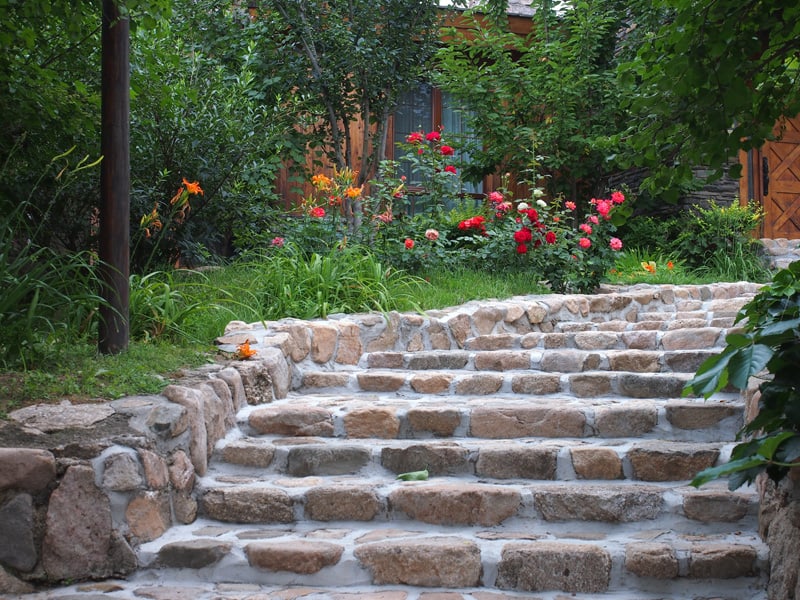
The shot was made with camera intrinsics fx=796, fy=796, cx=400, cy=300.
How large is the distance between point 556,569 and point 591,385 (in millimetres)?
1495

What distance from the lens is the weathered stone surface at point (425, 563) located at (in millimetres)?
2635

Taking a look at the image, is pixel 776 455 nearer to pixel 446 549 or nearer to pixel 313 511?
pixel 446 549

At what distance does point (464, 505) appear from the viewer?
2.94 metres

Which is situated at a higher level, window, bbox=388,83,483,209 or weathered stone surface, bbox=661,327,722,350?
window, bbox=388,83,483,209

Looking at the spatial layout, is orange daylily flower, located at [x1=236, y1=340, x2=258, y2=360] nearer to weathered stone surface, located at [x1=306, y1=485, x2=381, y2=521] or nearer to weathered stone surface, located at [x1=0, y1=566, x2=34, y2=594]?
weathered stone surface, located at [x1=306, y1=485, x2=381, y2=521]

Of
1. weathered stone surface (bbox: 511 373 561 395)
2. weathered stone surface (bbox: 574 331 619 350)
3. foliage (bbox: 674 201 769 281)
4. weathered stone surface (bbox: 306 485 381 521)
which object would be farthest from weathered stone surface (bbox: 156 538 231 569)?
foliage (bbox: 674 201 769 281)

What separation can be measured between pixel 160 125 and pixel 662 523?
14.0ft

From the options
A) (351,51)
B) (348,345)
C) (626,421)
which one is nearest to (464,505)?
(626,421)

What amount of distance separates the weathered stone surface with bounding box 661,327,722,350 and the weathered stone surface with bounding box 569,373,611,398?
950mm

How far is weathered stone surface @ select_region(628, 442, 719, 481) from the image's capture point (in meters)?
3.08

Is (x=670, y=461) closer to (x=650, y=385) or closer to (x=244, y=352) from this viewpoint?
(x=650, y=385)

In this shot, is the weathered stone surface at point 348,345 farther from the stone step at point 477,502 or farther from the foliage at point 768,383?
the foliage at point 768,383

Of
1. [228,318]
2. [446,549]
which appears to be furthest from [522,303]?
[446,549]

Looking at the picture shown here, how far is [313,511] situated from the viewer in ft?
9.98
